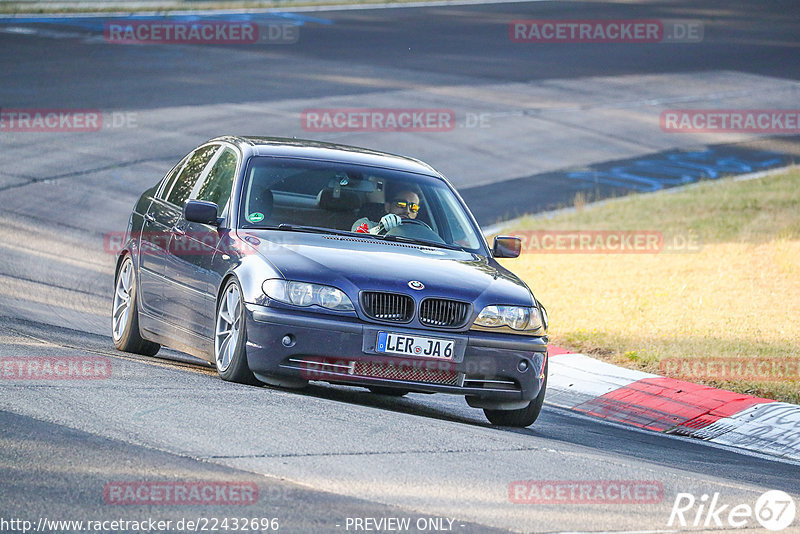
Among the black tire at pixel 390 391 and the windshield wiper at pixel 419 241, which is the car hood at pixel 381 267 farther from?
the black tire at pixel 390 391

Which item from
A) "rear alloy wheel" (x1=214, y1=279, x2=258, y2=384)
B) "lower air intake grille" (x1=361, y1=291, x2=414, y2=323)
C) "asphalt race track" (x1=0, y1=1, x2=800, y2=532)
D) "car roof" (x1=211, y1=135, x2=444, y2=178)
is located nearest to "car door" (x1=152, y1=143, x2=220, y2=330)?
"car roof" (x1=211, y1=135, x2=444, y2=178)

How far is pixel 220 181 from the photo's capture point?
932 centimetres

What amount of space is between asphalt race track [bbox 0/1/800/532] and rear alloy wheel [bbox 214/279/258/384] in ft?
0.41

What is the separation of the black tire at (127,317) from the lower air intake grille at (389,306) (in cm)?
266

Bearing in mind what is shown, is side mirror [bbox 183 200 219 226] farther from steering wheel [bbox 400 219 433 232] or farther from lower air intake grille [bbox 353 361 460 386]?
lower air intake grille [bbox 353 361 460 386]

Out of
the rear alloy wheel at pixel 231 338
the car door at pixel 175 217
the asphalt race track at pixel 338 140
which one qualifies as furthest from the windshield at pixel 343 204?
the asphalt race track at pixel 338 140

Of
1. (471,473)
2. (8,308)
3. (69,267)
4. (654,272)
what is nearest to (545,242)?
(654,272)

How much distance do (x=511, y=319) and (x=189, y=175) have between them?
3076 millimetres

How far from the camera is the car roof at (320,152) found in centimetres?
924

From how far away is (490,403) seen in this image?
8.38m

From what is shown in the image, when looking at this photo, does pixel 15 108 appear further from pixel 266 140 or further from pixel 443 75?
pixel 266 140

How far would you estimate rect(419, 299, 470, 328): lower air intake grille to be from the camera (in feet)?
26.0

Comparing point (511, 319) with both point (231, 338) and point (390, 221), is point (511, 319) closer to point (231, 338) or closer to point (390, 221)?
point (390, 221)

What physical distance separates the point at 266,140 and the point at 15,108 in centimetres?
1519
